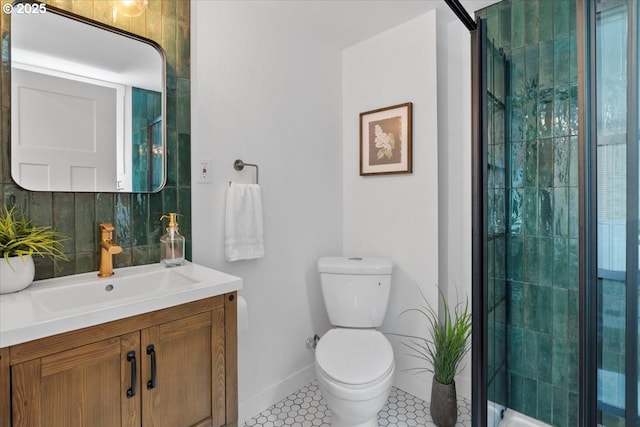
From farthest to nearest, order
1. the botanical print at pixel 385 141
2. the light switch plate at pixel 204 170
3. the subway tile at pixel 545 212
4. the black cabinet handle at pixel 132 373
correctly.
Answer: the botanical print at pixel 385 141, the light switch plate at pixel 204 170, the subway tile at pixel 545 212, the black cabinet handle at pixel 132 373

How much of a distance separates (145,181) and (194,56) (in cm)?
65

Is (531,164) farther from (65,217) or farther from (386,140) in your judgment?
(65,217)

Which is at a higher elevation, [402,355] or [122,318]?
[122,318]

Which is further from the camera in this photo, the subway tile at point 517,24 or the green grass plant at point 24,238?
the subway tile at point 517,24

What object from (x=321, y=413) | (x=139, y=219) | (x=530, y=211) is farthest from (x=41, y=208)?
(x=530, y=211)

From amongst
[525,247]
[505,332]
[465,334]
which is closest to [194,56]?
[525,247]

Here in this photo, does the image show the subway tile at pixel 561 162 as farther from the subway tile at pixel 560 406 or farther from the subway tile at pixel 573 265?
the subway tile at pixel 560 406

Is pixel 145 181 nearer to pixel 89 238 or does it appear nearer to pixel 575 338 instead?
pixel 89 238

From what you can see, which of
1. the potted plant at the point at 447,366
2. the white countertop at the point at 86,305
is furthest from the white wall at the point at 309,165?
the white countertop at the point at 86,305

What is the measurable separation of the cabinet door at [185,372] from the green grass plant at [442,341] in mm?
1130

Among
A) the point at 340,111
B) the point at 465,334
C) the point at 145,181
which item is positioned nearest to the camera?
the point at 145,181

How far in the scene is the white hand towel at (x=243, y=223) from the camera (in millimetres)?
1719

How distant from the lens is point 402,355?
2170 mm

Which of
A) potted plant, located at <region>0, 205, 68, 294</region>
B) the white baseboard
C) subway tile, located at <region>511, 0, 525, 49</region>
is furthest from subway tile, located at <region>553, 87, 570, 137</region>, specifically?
the white baseboard
